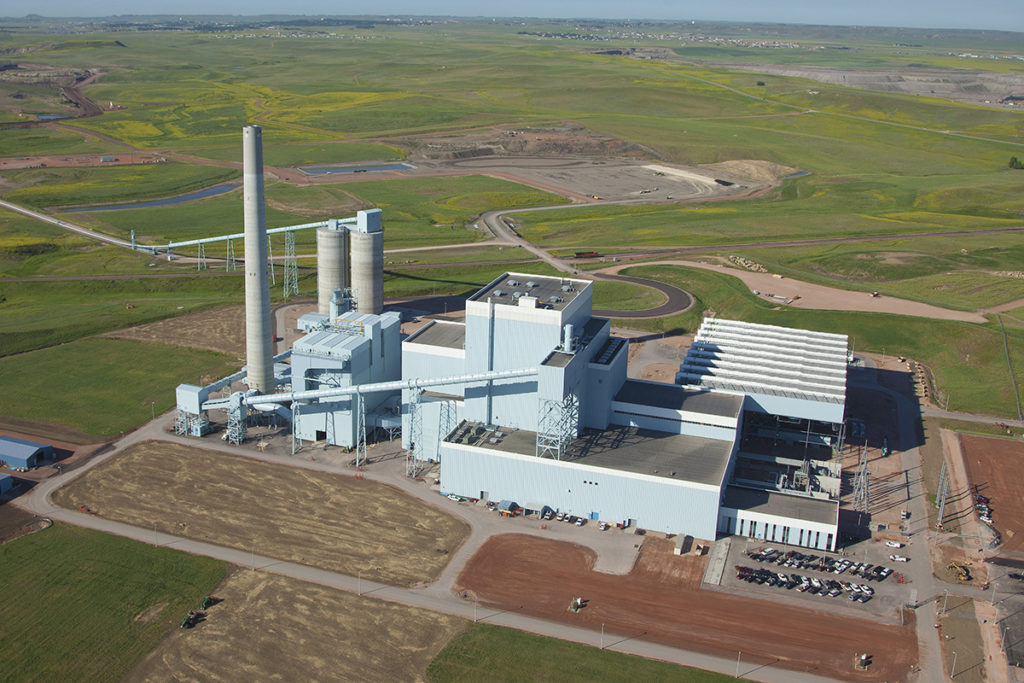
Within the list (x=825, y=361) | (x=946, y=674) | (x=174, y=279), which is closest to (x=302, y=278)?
(x=174, y=279)

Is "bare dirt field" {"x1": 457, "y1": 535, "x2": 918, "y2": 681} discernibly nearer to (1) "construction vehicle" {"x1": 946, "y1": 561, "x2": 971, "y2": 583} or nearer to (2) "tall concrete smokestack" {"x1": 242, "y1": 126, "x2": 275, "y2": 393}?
(1) "construction vehicle" {"x1": 946, "y1": 561, "x2": 971, "y2": 583}

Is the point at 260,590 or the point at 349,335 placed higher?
the point at 349,335

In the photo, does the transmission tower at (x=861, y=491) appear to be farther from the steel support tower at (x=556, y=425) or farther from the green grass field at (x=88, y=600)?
the green grass field at (x=88, y=600)

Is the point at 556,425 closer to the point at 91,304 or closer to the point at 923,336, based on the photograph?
the point at 923,336

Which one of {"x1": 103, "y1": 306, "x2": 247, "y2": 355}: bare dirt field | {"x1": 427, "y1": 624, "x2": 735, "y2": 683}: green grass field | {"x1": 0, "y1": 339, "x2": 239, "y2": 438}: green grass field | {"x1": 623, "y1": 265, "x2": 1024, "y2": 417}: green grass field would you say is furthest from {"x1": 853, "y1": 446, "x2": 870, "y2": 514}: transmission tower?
{"x1": 103, "y1": 306, "x2": 247, "y2": 355}: bare dirt field

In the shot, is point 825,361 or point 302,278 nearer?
point 825,361

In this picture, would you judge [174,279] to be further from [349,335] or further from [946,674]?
[946,674]
